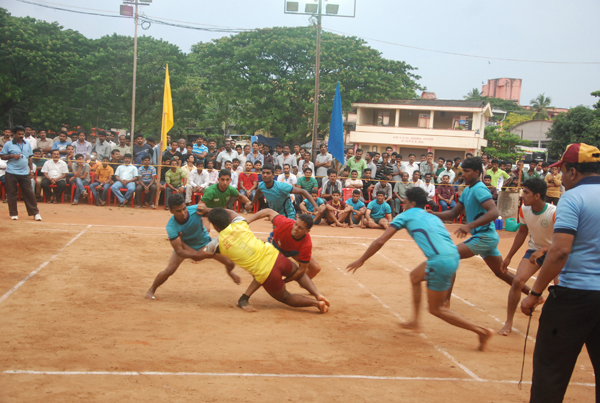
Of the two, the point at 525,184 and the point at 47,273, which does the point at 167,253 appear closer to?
the point at 47,273

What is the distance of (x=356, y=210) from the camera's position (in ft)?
48.2

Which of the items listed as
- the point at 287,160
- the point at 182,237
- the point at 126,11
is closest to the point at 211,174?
the point at 287,160

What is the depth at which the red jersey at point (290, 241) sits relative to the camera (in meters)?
6.49

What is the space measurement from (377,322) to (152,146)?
13.2m

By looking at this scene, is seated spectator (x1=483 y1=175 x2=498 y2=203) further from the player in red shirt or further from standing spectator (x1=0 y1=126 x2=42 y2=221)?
standing spectator (x1=0 y1=126 x2=42 y2=221)

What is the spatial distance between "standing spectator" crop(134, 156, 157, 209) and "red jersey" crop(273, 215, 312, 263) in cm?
1005

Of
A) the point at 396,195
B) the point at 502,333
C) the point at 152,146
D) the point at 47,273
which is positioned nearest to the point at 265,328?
the point at 502,333

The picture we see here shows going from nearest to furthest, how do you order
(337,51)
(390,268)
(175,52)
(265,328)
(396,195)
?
1. (265,328)
2. (390,268)
3. (396,195)
4. (337,51)
5. (175,52)

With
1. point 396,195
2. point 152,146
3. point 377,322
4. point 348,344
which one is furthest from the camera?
point 152,146

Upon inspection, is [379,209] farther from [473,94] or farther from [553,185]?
[473,94]

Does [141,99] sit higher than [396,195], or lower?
higher

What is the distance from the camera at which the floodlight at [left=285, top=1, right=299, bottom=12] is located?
848 inches

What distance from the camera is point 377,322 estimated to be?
6328mm

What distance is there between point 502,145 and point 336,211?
2845 centimetres
